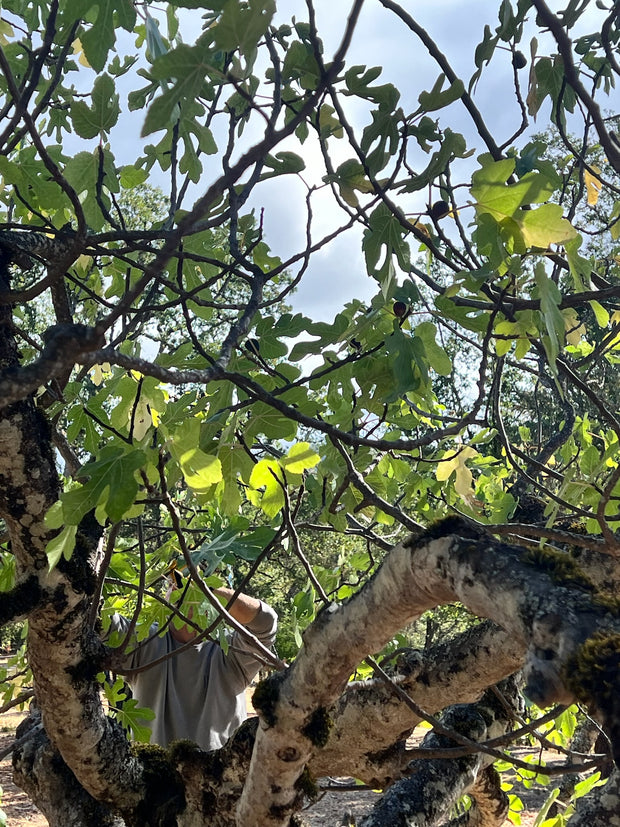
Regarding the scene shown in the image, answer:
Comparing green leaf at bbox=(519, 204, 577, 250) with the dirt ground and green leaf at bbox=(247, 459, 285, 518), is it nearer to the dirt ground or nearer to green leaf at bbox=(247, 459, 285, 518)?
green leaf at bbox=(247, 459, 285, 518)

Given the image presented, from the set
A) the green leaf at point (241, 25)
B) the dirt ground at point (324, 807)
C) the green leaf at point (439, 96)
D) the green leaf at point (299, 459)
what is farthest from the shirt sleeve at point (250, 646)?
the dirt ground at point (324, 807)

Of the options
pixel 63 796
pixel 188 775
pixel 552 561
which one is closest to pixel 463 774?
pixel 188 775

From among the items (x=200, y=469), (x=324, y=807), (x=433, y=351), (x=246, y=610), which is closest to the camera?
(x=200, y=469)

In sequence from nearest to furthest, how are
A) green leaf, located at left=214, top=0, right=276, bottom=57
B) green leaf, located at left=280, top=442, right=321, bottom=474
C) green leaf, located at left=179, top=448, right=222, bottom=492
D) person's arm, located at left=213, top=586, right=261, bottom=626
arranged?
1. green leaf, located at left=214, top=0, right=276, bottom=57
2. green leaf, located at left=179, top=448, right=222, bottom=492
3. green leaf, located at left=280, top=442, right=321, bottom=474
4. person's arm, located at left=213, top=586, right=261, bottom=626

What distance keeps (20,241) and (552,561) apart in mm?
1787

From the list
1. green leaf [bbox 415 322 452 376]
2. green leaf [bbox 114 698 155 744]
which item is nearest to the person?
green leaf [bbox 114 698 155 744]

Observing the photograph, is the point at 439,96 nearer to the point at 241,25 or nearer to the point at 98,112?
the point at 241,25

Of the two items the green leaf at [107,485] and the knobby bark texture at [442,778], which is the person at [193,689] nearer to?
the knobby bark texture at [442,778]

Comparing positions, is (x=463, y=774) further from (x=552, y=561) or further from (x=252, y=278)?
(x=252, y=278)

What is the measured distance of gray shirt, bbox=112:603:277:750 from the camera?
12.4 ft

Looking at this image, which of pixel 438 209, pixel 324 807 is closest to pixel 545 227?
pixel 438 209

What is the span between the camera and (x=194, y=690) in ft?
12.6

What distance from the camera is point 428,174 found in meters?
1.50

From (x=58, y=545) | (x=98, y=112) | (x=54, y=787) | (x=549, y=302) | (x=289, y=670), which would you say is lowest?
(x=54, y=787)
